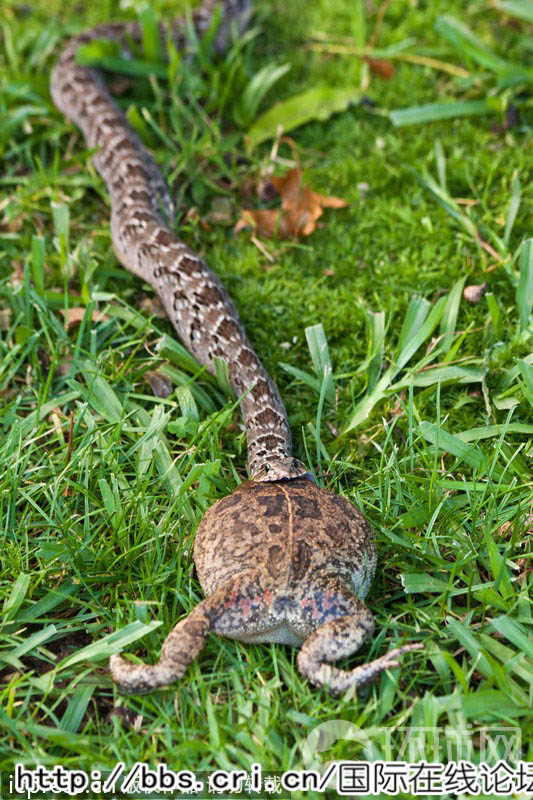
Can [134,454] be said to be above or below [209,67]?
below

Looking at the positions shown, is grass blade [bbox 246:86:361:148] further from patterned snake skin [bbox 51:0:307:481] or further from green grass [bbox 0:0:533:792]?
patterned snake skin [bbox 51:0:307:481]

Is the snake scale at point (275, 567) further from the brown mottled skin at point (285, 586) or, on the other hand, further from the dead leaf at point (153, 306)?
the dead leaf at point (153, 306)

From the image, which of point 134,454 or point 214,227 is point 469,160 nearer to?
point 214,227

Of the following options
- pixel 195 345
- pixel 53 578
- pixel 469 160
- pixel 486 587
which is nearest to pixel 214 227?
pixel 195 345

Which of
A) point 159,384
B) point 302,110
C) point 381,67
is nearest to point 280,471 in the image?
point 159,384

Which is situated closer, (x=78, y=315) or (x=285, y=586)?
(x=285, y=586)

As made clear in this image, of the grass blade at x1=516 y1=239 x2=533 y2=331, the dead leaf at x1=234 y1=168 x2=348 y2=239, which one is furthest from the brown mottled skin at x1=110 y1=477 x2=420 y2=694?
the dead leaf at x1=234 y1=168 x2=348 y2=239

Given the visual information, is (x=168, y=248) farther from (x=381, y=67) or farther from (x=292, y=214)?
(x=381, y=67)
